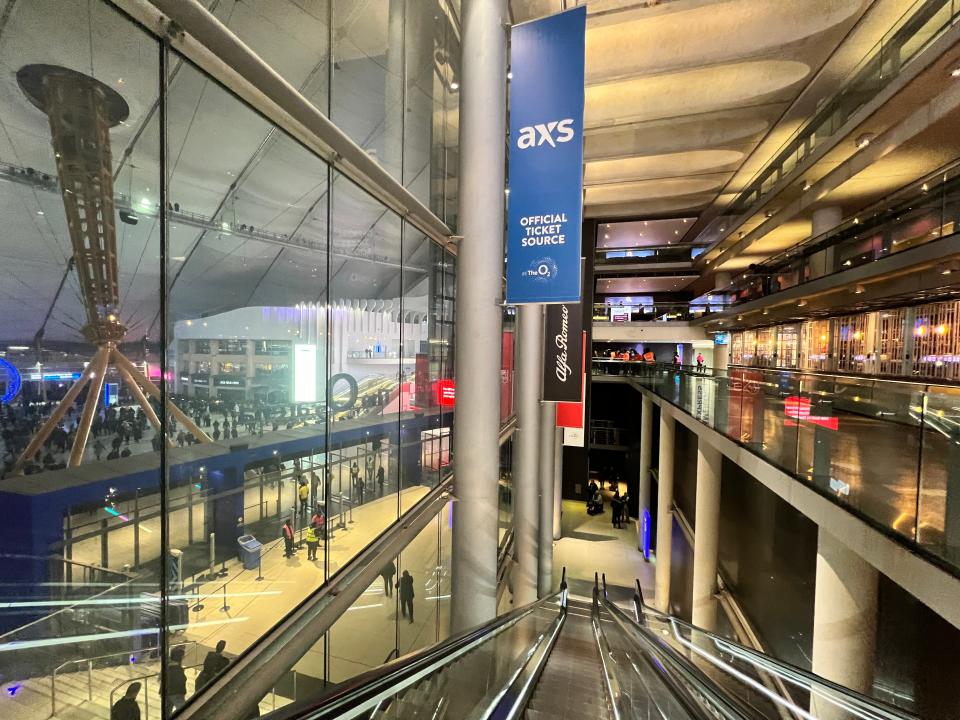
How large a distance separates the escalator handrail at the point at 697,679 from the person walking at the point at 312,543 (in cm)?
372

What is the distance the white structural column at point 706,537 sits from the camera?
10523 mm

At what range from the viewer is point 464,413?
16.4 ft

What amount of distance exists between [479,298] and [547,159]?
1637mm

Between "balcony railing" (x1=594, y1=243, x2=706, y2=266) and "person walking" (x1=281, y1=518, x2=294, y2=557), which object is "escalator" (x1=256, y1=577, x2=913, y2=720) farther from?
"balcony railing" (x1=594, y1=243, x2=706, y2=266)

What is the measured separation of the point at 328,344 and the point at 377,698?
3320 millimetres

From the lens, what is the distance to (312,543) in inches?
218

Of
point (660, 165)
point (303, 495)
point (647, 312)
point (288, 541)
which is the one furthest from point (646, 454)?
point (288, 541)

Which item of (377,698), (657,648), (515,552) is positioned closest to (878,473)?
(657,648)

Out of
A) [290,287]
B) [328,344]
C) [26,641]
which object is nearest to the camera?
[26,641]

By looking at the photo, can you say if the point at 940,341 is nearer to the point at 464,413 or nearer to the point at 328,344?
the point at 464,413

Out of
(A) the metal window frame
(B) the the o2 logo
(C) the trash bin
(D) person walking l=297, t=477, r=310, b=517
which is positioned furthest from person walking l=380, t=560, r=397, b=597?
(A) the metal window frame

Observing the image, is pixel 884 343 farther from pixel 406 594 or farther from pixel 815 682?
pixel 406 594

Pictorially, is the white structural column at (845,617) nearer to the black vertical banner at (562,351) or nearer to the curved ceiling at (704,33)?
the black vertical banner at (562,351)

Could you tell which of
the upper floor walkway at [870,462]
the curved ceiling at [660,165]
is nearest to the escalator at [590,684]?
the upper floor walkway at [870,462]
